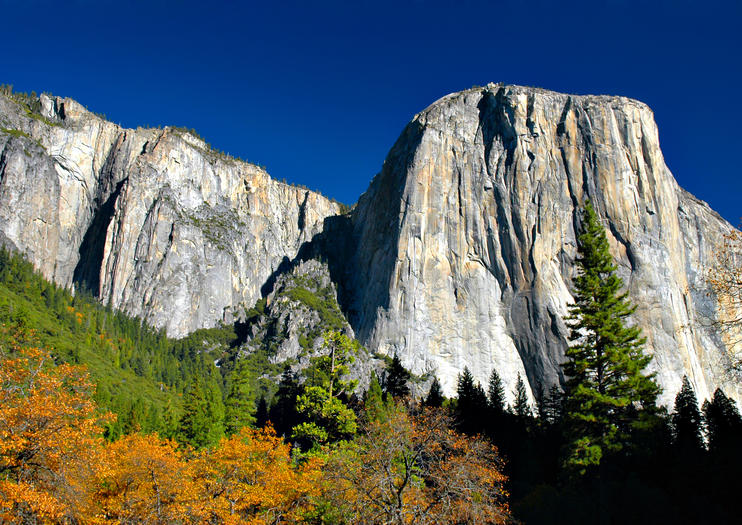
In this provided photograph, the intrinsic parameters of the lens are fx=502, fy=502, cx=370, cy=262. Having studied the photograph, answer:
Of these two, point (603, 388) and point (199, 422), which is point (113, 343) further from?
point (603, 388)

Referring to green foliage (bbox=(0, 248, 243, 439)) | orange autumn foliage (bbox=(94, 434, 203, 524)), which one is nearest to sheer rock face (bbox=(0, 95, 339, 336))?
green foliage (bbox=(0, 248, 243, 439))

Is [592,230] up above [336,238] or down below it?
below

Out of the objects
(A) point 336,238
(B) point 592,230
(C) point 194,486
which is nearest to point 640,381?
(B) point 592,230

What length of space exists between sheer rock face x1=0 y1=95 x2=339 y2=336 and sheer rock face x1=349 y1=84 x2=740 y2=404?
54396 millimetres

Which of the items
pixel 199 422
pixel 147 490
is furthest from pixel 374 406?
pixel 199 422

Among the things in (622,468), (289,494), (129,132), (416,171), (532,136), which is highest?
(129,132)

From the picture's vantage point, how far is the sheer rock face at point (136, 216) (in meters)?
127

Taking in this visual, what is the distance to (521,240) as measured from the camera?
92.4m

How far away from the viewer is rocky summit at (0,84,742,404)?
8850 centimetres

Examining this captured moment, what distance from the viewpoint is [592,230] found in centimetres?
2441

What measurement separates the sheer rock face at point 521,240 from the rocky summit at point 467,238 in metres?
0.26

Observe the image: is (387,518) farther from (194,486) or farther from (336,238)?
(336,238)

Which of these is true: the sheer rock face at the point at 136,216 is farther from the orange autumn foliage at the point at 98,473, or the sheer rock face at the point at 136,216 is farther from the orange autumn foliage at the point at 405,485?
the orange autumn foliage at the point at 405,485

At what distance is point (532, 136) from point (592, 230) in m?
79.2
